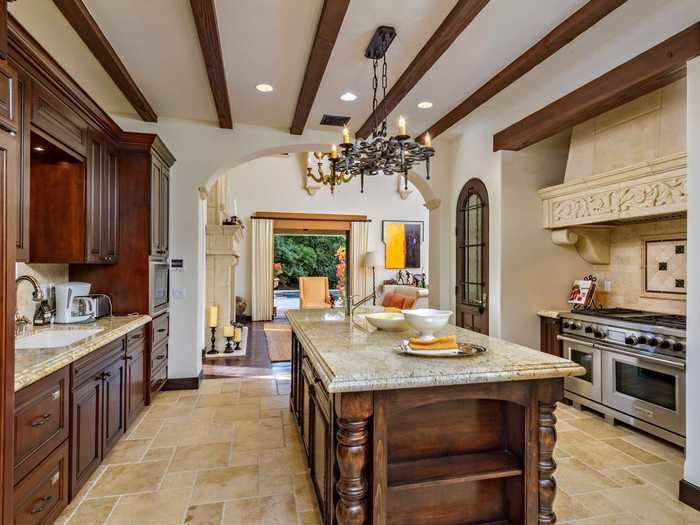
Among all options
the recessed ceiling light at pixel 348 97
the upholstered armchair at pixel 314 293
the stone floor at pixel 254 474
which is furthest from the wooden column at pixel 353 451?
the upholstered armchair at pixel 314 293

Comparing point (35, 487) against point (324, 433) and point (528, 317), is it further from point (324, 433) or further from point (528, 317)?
point (528, 317)

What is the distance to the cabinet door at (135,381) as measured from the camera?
3062 mm

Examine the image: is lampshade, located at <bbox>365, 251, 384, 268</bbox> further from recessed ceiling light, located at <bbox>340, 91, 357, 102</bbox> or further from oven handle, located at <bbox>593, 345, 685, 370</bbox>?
oven handle, located at <bbox>593, 345, 685, 370</bbox>

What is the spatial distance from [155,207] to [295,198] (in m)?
6.07

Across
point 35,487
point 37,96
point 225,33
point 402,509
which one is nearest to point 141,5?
point 225,33

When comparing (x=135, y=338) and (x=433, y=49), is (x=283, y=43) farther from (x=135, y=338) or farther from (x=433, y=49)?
(x=135, y=338)

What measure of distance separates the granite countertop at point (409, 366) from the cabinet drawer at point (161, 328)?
7.10 feet

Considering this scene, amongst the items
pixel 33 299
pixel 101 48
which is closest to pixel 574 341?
pixel 33 299

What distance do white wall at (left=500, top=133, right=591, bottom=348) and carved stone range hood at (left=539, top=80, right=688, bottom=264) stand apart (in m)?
0.14

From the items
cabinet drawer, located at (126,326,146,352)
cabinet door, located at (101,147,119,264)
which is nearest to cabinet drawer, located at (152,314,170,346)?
cabinet drawer, located at (126,326,146,352)

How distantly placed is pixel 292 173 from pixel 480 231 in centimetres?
616

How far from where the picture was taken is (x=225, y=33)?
2654 millimetres

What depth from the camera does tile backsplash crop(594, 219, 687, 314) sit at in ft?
11.3

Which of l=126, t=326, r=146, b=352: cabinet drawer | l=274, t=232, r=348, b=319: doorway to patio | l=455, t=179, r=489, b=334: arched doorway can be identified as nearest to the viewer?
l=126, t=326, r=146, b=352: cabinet drawer
